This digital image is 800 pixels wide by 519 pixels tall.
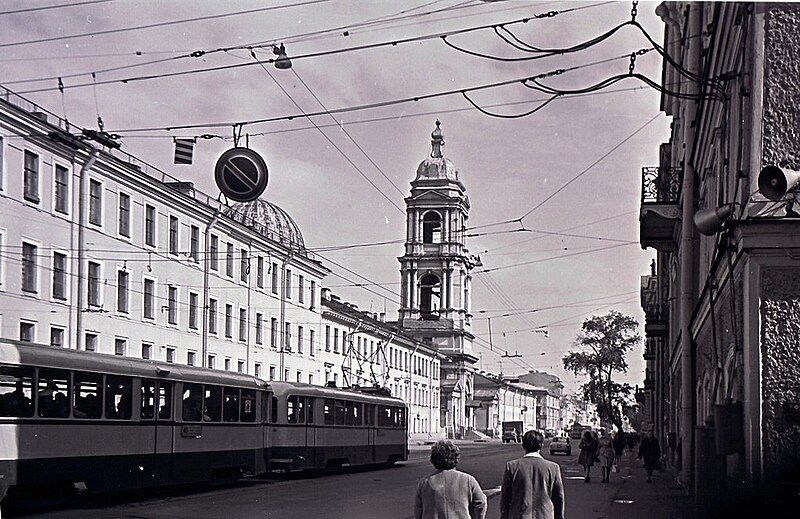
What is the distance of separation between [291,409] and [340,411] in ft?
14.0

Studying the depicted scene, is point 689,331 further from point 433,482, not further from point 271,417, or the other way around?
point 433,482

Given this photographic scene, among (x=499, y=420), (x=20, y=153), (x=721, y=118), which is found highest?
(x=20, y=153)

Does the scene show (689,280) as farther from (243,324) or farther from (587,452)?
(243,324)

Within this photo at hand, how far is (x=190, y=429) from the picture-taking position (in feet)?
77.1

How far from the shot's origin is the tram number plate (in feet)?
76.2

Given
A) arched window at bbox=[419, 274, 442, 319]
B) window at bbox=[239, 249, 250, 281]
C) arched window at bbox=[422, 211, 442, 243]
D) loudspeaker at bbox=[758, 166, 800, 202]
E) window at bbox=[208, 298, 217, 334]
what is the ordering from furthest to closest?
arched window at bbox=[419, 274, 442, 319] → window at bbox=[239, 249, 250, 281] → window at bbox=[208, 298, 217, 334] → arched window at bbox=[422, 211, 442, 243] → loudspeaker at bbox=[758, 166, 800, 202]

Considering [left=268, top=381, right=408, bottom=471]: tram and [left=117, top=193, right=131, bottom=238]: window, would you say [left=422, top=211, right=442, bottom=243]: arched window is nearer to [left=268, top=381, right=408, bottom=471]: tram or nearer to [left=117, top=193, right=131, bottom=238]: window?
[left=268, top=381, right=408, bottom=471]: tram

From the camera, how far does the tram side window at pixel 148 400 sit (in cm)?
2158

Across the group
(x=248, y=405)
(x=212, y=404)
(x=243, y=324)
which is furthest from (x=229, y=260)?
(x=212, y=404)

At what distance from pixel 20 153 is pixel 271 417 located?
12086 mm

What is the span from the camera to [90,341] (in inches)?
1516

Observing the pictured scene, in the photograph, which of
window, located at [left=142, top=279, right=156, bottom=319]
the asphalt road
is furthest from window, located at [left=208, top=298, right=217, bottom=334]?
the asphalt road

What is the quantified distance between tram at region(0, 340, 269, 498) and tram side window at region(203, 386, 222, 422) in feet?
0.07

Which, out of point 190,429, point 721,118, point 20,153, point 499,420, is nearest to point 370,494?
point 190,429
